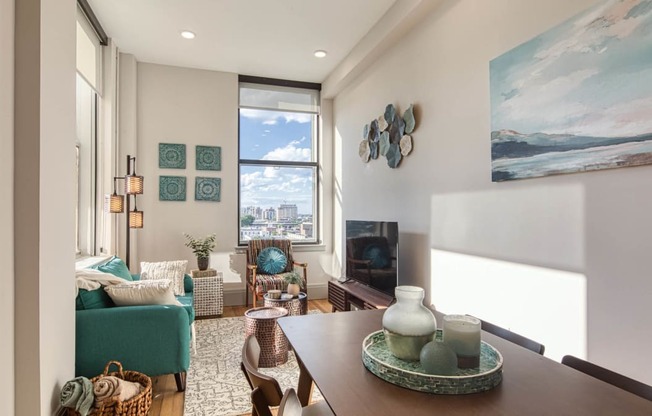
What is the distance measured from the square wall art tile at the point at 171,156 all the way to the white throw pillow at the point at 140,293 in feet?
8.79

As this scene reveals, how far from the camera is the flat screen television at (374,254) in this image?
341cm

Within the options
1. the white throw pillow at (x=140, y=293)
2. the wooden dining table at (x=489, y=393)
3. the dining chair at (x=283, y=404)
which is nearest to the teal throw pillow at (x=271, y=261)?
the white throw pillow at (x=140, y=293)

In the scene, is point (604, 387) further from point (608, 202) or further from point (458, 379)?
point (608, 202)

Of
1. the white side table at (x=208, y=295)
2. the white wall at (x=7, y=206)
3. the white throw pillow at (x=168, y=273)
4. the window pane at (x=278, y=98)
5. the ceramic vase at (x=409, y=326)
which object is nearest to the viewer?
the ceramic vase at (x=409, y=326)

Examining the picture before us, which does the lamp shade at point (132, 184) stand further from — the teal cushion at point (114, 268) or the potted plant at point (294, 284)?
the potted plant at point (294, 284)

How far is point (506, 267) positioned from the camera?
2.35m

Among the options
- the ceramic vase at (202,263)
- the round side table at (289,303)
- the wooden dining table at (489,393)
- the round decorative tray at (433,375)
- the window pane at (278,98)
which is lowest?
the round side table at (289,303)

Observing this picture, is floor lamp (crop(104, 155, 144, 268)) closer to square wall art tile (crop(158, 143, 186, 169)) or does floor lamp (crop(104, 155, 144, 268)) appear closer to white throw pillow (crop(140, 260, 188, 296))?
square wall art tile (crop(158, 143, 186, 169))

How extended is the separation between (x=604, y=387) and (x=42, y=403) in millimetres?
2315

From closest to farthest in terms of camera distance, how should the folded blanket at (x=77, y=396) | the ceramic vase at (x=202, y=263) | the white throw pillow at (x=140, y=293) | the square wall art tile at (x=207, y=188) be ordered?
the folded blanket at (x=77, y=396)
the white throw pillow at (x=140, y=293)
the ceramic vase at (x=202, y=263)
the square wall art tile at (x=207, y=188)

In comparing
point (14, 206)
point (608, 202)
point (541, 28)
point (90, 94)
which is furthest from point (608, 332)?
point (90, 94)

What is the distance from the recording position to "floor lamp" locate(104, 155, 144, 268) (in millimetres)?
3795

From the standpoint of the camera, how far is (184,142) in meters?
5.01

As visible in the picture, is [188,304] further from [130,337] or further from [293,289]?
[293,289]
